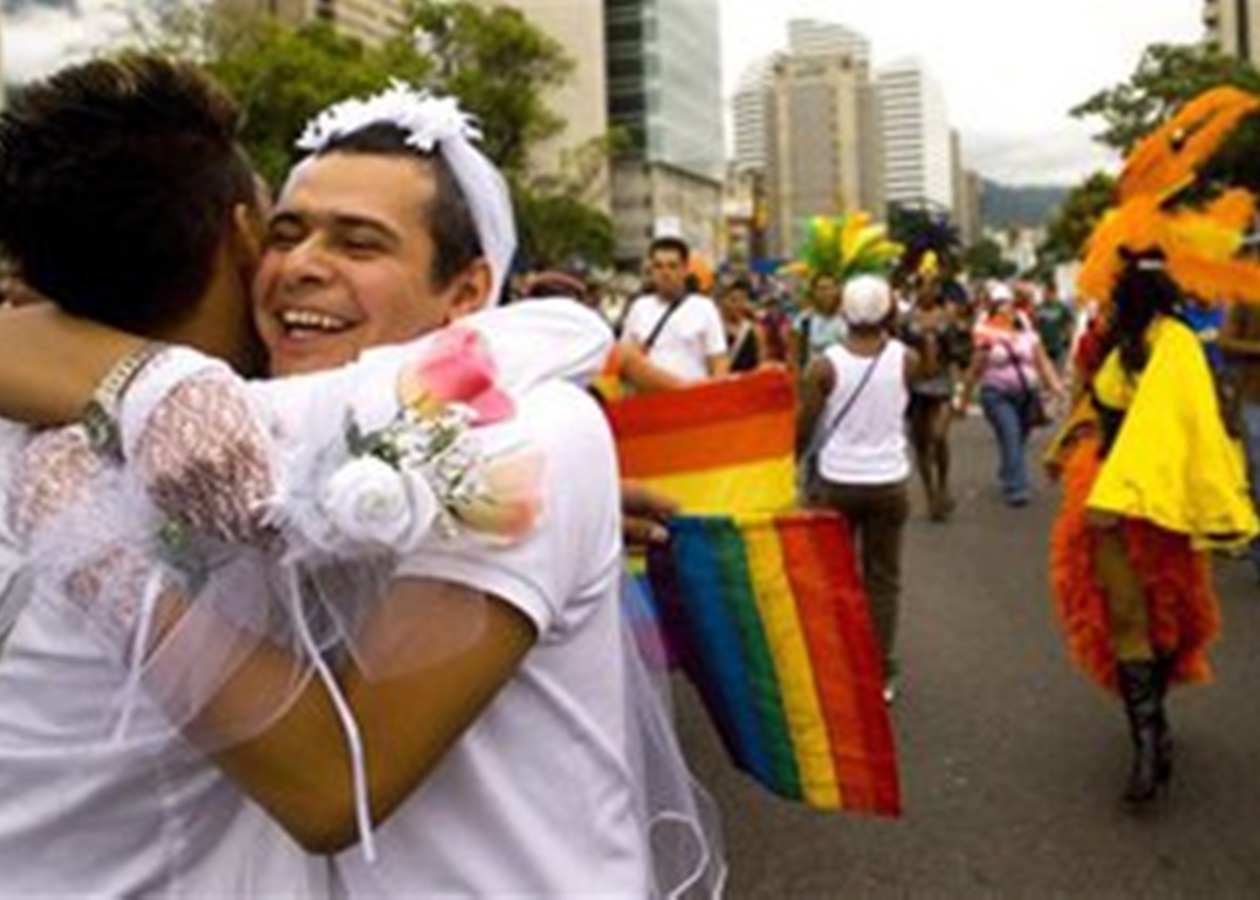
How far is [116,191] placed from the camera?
1.41 meters

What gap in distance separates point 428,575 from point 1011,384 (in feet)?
36.1

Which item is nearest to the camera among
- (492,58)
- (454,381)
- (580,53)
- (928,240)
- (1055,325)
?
(454,381)

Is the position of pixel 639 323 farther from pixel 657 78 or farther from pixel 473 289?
pixel 657 78

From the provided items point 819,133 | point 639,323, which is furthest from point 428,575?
point 819,133

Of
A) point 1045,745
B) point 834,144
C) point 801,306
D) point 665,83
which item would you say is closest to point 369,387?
point 1045,745

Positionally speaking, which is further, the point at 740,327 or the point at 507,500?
the point at 740,327

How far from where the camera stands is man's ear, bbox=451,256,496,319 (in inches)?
65.2

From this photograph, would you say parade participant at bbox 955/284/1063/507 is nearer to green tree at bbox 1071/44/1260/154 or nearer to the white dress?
the white dress

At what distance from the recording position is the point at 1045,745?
556cm

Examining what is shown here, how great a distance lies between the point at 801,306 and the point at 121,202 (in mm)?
12062

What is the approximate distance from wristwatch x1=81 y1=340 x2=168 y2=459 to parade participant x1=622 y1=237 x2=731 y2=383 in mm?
6669

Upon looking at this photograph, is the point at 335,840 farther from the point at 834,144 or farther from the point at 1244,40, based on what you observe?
the point at 834,144

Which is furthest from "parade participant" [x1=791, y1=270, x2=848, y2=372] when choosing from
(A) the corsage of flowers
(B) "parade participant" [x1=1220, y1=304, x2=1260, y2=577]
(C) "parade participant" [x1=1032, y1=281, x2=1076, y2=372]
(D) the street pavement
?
(A) the corsage of flowers

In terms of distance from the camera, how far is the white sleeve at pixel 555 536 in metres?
1.33
